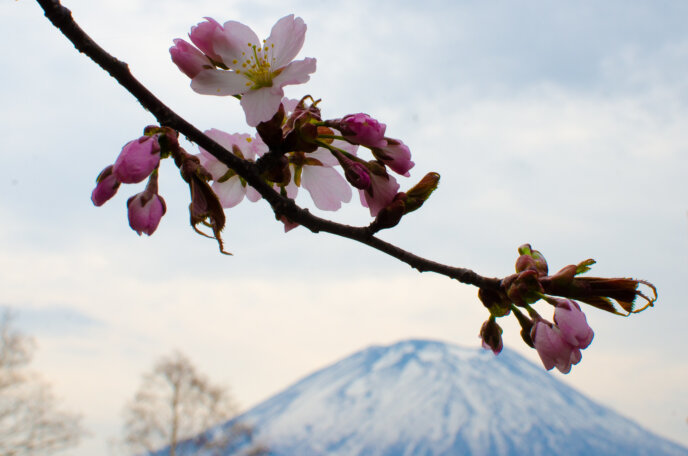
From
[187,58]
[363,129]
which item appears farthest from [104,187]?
[363,129]

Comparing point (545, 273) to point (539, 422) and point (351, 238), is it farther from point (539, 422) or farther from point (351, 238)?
point (539, 422)

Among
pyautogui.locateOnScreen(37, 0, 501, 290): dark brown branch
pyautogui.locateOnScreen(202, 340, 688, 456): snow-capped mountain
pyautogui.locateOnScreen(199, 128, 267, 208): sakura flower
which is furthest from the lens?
pyautogui.locateOnScreen(202, 340, 688, 456): snow-capped mountain

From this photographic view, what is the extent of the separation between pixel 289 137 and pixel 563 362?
346 millimetres

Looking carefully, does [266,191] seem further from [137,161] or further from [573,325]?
[573,325]

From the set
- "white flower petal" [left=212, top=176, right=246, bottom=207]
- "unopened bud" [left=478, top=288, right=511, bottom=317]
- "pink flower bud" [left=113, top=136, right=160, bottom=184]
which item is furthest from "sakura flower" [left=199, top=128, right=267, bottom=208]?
"unopened bud" [left=478, top=288, right=511, bottom=317]

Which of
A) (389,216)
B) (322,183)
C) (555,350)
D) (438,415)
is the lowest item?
(555,350)

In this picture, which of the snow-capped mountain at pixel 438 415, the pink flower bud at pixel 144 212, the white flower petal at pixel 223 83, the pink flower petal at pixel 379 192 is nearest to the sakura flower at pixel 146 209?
the pink flower bud at pixel 144 212

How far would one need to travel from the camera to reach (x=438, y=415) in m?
43.8

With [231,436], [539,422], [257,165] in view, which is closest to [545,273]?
[257,165]

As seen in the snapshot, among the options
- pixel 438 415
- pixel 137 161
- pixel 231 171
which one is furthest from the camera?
pixel 438 415

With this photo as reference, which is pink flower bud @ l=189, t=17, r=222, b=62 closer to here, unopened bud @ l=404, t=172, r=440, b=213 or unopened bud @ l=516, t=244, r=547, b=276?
unopened bud @ l=404, t=172, r=440, b=213

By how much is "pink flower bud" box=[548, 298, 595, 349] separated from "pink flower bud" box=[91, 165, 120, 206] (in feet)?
1.49

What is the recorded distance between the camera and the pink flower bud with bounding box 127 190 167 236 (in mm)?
572

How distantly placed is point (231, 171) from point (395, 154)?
20 centimetres
